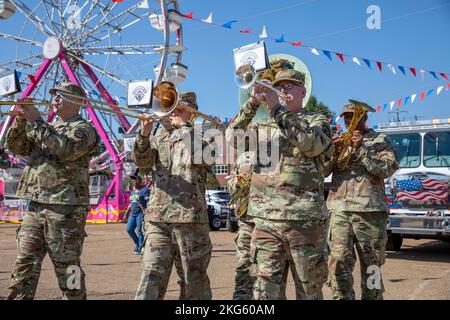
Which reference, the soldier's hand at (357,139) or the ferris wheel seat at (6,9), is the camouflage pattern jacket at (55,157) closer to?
the soldier's hand at (357,139)

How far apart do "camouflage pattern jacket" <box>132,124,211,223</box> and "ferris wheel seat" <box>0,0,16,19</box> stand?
12.9 meters

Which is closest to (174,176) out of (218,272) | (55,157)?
(55,157)

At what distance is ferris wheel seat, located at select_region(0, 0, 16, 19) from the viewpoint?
14722mm

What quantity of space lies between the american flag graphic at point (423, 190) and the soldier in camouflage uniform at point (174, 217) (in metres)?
5.51

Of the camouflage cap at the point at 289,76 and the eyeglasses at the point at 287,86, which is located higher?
the camouflage cap at the point at 289,76

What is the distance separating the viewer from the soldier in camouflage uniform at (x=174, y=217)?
142 inches

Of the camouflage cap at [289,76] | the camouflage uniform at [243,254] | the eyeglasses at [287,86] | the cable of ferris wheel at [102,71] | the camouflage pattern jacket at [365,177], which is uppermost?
the cable of ferris wheel at [102,71]

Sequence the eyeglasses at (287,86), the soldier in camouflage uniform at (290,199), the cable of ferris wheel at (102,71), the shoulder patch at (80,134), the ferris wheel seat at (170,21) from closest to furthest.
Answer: the soldier in camouflage uniform at (290,199) → the eyeglasses at (287,86) → the shoulder patch at (80,134) → the ferris wheel seat at (170,21) → the cable of ferris wheel at (102,71)

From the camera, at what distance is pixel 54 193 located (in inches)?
157

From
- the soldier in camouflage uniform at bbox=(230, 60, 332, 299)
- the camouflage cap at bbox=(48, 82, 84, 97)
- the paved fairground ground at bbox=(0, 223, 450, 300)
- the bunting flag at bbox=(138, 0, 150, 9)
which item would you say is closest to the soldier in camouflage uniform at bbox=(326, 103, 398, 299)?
the paved fairground ground at bbox=(0, 223, 450, 300)

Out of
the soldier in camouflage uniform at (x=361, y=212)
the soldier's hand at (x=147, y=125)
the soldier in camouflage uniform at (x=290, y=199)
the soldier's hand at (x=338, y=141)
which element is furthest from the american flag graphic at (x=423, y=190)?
the soldier's hand at (x=147, y=125)

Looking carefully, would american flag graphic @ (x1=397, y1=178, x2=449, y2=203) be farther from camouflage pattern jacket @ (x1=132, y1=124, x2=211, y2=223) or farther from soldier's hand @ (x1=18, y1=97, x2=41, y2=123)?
soldier's hand @ (x1=18, y1=97, x2=41, y2=123)

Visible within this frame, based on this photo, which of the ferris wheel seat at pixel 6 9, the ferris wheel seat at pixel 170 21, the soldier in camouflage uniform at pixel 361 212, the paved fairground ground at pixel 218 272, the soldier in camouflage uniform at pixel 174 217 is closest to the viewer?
the soldier in camouflage uniform at pixel 174 217
